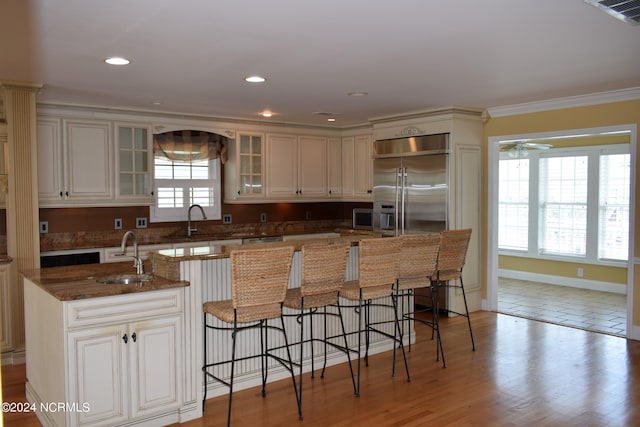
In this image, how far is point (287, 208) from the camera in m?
7.82

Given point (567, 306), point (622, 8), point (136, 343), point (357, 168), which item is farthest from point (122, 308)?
point (567, 306)

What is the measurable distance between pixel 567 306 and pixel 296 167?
13.3ft

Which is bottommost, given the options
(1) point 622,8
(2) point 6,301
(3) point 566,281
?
(3) point 566,281

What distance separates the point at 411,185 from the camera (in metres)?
6.43

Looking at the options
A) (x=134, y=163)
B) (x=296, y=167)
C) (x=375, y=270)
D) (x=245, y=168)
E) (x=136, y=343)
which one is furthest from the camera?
(x=296, y=167)

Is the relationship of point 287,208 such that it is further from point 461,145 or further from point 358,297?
point 358,297

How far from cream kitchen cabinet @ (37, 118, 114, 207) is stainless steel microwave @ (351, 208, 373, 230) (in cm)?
322

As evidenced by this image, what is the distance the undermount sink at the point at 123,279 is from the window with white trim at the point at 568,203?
6466 millimetres

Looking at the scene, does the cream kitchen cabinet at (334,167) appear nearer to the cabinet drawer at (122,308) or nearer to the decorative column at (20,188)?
the decorative column at (20,188)

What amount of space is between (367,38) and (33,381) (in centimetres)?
322

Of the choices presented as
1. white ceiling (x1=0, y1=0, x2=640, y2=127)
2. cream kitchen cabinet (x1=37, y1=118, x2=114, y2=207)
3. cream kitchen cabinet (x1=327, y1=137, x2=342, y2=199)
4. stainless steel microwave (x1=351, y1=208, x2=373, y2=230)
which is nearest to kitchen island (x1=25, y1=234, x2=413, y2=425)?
white ceiling (x1=0, y1=0, x2=640, y2=127)

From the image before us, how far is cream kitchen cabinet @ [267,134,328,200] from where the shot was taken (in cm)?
724

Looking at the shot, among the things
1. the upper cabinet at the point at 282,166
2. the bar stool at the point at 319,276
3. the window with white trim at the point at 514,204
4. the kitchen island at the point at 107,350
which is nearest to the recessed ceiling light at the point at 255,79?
the bar stool at the point at 319,276

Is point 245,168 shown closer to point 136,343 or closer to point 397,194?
point 397,194
